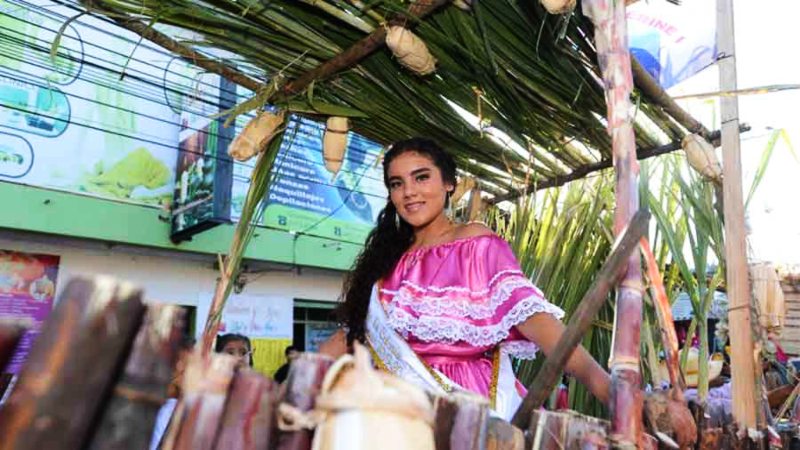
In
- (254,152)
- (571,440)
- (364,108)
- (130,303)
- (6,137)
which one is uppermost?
(6,137)

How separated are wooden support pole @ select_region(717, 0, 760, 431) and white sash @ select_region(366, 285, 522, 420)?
1.86 feet

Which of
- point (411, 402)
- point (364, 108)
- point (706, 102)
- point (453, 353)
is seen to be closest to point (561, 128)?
point (706, 102)

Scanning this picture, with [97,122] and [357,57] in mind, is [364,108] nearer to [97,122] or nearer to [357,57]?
[357,57]

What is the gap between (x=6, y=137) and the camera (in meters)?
6.83

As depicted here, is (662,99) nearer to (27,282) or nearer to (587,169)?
(587,169)

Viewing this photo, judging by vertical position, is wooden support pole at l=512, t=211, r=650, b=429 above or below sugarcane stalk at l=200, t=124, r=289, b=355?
below

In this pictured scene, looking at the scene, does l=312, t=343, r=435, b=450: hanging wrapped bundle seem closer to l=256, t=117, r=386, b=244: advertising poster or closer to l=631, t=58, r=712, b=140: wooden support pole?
l=631, t=58, r=712, b=140: wooden support pole

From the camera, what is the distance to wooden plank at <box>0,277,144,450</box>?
0.56 m

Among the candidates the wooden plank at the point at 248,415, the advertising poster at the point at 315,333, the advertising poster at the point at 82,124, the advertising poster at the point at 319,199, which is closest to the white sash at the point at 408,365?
the wooden plank at the point at 248,415

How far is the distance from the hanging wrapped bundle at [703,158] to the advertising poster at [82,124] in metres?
5.48

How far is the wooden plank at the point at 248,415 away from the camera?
656 mm

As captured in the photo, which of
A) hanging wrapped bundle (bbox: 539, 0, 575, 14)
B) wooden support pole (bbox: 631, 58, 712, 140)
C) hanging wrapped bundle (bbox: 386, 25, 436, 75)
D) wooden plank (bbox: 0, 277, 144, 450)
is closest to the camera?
wooden plank (bbox: 0, 277, 144, 450)

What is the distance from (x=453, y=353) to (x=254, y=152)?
1005 millimetres

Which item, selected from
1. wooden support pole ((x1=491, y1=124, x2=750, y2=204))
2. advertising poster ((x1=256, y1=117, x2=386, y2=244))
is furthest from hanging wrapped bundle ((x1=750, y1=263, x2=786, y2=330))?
advertising poster ((x1=256, y1=117, x2=386, y2=244))
